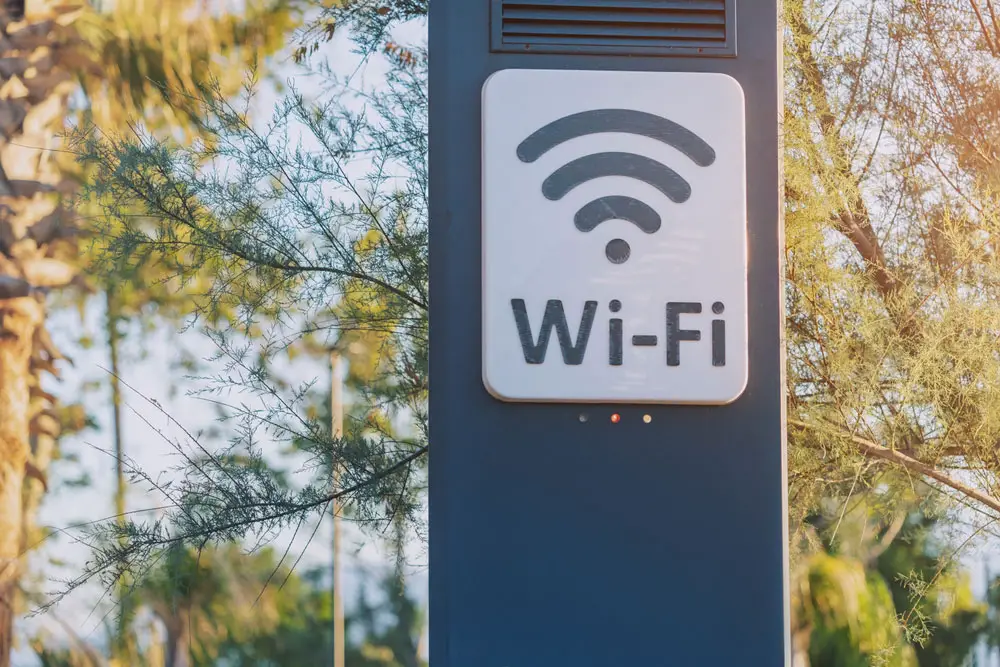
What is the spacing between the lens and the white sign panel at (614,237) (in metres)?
1.91

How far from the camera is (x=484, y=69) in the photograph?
198cm

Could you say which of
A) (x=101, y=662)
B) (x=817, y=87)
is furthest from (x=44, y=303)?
(x=817, y=87)

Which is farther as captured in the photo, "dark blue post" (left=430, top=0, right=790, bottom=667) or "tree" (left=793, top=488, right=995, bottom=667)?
"tree" (left=793, top=488, right=995, bottom=667)

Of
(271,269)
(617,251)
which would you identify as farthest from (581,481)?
(271,269)

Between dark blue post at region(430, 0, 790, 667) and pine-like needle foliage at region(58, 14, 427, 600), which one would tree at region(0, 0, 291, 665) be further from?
A: dark blue post at region(430, 0, 790, 667)

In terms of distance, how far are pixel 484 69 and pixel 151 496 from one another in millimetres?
1785

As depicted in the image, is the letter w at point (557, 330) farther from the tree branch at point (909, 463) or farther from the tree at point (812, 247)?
the tree branch at point (909, 463)


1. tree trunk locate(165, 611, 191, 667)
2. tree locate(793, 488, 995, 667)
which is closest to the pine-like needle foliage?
tree trunk locate(165, 611, 191, 667)

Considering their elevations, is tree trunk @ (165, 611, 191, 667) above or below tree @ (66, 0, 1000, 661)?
below

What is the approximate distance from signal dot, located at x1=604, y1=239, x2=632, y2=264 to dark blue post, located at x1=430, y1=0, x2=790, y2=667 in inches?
6.0

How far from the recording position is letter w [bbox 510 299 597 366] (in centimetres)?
190

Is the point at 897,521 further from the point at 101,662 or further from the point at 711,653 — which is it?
the point at 101,662

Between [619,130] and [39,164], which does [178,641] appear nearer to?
[39,164]

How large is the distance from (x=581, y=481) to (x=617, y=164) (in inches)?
23.5
